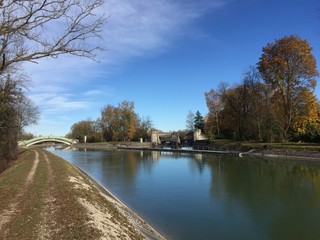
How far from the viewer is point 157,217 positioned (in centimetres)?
1483

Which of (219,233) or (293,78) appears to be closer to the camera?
(219,233)

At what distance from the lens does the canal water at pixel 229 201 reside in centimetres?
1255

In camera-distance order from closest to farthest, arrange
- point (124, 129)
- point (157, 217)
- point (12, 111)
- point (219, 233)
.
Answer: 1. point (219, 233)
2. point (157, 217)
3. point (12, 111)
4. point (124, 129)

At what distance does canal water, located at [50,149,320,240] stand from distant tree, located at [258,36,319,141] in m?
14.5

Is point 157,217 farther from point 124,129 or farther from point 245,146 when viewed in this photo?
point 124,129

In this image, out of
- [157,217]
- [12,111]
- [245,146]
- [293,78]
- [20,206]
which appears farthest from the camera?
[245,146]

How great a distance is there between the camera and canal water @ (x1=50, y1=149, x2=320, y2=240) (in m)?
12.6

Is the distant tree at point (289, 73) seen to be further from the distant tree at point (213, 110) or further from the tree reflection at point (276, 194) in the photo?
the distant tree at point (213, 110)

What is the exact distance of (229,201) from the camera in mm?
17797

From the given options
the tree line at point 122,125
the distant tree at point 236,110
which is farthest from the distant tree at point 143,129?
the distant tree at point 236,110

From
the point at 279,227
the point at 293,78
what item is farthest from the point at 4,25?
the point at 293,78

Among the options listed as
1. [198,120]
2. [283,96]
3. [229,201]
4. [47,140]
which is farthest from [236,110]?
[47,140]

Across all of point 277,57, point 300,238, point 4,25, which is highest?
point 277,57

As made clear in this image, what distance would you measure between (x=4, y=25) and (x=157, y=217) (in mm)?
10765
